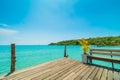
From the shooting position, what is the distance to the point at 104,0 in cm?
1218

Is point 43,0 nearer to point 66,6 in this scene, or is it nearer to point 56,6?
point 56,6

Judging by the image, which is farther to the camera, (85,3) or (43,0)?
(85,3)

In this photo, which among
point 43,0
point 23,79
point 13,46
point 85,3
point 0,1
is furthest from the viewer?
point 85,3

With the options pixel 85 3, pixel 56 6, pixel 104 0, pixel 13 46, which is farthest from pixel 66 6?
pixel 13 46

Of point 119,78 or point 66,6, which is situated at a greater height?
point 66,6

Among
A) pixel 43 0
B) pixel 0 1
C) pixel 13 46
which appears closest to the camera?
pixel 13 46

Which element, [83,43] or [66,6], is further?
[66,6]

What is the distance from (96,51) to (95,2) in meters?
8.15

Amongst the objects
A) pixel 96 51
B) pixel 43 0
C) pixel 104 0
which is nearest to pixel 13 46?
pixel 96 51

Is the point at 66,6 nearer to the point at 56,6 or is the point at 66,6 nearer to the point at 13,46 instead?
the point at 56,6

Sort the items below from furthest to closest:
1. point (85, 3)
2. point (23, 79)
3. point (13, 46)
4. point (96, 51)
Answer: point (85, 3) → point (96, 51) → point (13, 46) → point (23, 79)

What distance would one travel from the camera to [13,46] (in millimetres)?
4863

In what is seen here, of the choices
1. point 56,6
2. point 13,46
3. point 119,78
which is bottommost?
point 119,78

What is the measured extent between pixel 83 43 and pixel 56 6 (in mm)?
6418
